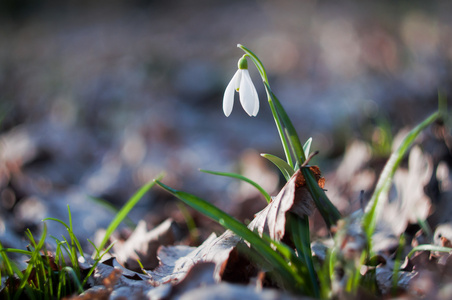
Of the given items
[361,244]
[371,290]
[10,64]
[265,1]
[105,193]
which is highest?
[265,1]

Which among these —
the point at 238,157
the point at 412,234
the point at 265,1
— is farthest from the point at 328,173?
the point at 265,1

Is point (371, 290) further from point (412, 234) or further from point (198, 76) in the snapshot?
point (198, 76)

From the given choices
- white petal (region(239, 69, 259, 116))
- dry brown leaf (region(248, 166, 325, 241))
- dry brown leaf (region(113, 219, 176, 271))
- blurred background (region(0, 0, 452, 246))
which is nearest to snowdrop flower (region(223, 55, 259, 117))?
white petal (region(239, 69, 259, 116))

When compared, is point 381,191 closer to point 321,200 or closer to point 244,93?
point 321,200

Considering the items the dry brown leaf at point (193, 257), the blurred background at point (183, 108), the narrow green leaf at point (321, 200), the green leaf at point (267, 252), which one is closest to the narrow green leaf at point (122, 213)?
the dry brown leaf at point (193, 257)

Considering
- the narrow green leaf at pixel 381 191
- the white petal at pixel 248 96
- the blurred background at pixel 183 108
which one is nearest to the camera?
the narrow green leaf at pixel 381 191

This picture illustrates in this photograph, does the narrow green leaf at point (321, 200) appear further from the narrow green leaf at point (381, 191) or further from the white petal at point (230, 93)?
the white petal at point (230, 93)

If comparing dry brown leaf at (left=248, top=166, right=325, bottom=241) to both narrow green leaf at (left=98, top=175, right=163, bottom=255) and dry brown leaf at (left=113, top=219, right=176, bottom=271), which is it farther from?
dry brown leaf at (left=113, top=219, right=176, bottom=271)
